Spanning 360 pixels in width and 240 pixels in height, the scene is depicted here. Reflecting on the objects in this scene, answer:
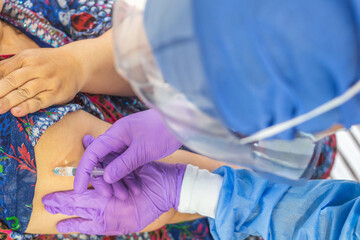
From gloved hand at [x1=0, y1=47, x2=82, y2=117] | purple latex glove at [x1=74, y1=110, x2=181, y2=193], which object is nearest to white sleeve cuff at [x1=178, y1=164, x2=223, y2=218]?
purple latex glove at [x1=74, y1=110, x2=181, y2=193]

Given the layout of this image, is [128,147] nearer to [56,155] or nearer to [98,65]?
[56,155]

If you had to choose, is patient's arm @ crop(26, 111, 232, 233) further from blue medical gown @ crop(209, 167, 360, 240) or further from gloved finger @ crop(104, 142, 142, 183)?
blue medical gown @ crop(209, 167, 360, 240)

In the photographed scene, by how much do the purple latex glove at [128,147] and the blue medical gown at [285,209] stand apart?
9.1 inches

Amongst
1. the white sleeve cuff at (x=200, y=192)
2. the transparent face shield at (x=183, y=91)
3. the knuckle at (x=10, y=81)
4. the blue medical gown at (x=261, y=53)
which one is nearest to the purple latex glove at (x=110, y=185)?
the white sleeve cuff at (x=200, y=192)

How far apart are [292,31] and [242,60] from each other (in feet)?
0.25

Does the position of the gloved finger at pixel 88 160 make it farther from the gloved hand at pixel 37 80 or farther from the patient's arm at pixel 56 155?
the gloved hand at pixel 37 80

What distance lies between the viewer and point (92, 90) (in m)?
1.27

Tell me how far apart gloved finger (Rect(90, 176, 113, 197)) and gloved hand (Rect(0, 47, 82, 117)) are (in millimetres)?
253

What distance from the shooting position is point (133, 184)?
1.13 metres

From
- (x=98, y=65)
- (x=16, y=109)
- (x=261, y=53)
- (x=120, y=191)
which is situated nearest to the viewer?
(x=261, y=53)

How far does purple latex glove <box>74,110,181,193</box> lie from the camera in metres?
1.03

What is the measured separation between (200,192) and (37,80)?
1.85 ft

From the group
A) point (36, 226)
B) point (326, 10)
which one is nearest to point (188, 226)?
point (36, 226)

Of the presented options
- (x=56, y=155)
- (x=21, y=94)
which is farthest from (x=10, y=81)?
(x=56, y=155)
